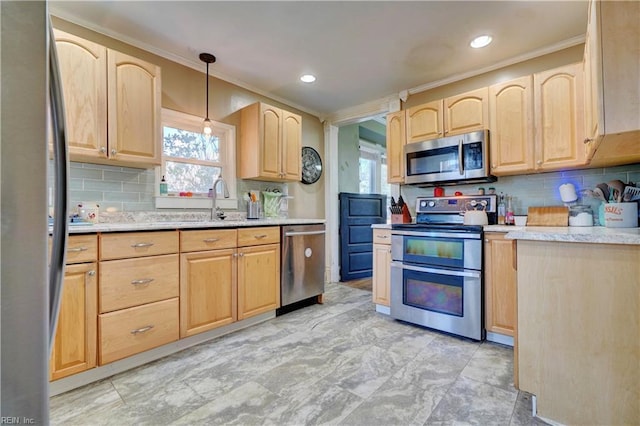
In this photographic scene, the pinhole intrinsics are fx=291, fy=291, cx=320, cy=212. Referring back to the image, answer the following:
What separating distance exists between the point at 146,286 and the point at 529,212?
10.3ft

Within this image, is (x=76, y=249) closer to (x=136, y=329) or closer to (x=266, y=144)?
(x=136, y=329)

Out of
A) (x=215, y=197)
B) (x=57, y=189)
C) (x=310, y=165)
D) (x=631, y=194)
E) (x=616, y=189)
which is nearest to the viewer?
(x=57, y=189)

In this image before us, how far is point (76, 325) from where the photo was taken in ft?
5.42

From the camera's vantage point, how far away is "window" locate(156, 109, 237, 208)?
2766mm

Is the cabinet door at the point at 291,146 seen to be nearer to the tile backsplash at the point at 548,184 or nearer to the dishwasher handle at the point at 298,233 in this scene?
the dishwasher handle at the point at 298,233

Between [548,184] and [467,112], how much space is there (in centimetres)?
98

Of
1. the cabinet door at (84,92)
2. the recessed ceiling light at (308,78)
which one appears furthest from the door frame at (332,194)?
the cabinet door at (84,92)

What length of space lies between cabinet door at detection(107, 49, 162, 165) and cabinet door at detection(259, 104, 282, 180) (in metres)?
1.03

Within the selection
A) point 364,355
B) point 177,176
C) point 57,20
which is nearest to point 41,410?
point 364,355

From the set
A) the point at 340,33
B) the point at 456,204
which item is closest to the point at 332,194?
the point at 456,204

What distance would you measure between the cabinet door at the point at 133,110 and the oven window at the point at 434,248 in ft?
7.53

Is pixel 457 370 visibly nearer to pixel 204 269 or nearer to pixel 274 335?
pixel 274 335

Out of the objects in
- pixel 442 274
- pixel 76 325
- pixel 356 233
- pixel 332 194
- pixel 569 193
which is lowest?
pixel 76 325

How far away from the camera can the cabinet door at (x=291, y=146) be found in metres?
3.34
